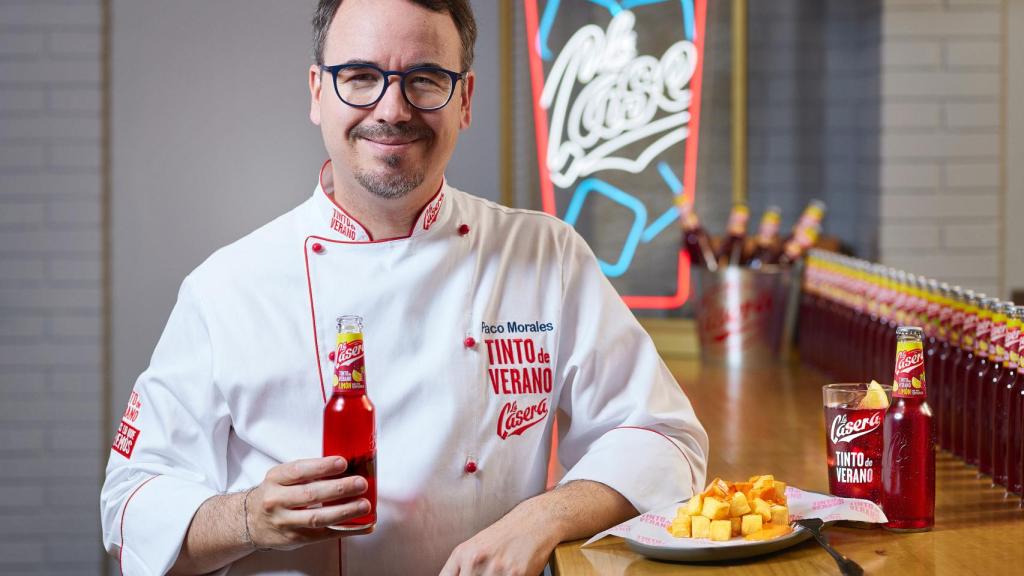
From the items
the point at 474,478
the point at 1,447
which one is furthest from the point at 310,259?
the point at 1,447

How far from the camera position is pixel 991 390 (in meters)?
1.88

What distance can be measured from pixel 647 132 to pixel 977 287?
1.33 m

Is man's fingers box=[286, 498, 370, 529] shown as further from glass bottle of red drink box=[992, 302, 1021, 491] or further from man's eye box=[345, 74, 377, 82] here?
glass bottle of red drink box=[992, 302, 1021, 491]

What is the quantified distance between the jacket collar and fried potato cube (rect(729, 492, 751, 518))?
639 millimetres

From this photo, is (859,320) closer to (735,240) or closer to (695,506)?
(735,240)

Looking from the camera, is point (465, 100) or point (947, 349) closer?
point (465, 100)

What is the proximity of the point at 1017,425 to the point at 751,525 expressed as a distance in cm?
59

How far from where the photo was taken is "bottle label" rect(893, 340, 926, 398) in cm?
149

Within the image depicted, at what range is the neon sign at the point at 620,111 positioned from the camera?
12.0ft

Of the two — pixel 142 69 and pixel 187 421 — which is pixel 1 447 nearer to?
pixel 142 69

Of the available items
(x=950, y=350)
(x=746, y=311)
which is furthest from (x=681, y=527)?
(x=746, y=311)

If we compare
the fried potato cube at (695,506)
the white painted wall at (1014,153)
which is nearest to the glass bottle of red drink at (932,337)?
the fried potato cube at (695,506)

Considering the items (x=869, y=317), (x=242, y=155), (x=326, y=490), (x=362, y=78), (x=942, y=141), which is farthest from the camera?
(x=942, y=141)

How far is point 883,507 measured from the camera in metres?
1.55
